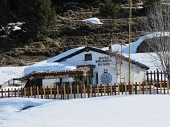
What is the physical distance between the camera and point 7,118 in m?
18.8

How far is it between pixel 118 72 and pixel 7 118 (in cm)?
1855

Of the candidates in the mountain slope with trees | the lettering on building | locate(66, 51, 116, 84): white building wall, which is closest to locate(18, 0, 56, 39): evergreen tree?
the mountain slope with trees

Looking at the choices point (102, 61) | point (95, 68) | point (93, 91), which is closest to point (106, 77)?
point (95, 68)

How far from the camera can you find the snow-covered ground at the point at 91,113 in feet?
56.1

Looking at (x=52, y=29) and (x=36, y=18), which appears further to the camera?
(x=52, y=29)

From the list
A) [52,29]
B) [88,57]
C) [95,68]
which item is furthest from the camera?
[52,29]

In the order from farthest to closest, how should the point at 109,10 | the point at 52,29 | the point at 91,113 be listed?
1. the point at 109,10
2. the point at 52,29
3. the point at 91,113

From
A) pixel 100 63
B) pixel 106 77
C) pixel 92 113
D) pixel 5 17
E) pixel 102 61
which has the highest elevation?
pixel 5 17

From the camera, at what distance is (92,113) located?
19.4m

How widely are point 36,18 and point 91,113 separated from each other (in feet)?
126

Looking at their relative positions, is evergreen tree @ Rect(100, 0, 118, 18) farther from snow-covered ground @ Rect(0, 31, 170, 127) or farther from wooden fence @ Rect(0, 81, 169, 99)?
snow-covered ground @ Rect(0, 31, 170, 127)

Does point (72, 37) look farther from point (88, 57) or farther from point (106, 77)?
point (106, 77)

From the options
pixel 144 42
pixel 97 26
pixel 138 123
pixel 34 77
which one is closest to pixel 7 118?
pixel 138 123

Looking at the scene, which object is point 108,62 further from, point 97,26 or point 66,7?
point 66,7
